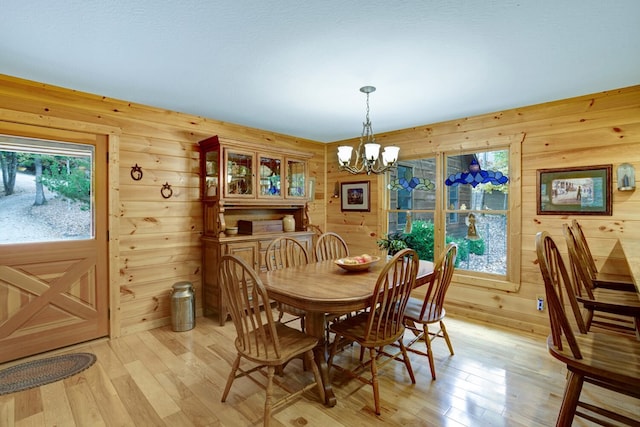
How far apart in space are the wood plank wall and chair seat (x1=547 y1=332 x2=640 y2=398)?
1697 mm

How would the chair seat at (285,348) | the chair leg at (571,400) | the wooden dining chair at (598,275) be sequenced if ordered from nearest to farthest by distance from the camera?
1. the chair leg at (571,400)
2. the chair seat at (285,348)
3. the wooden dining chair at (598,275)

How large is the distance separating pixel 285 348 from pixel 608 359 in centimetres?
165

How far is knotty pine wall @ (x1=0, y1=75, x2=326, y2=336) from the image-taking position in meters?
2.92

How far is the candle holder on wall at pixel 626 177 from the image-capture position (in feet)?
8.97

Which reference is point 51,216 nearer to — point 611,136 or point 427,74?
point 427,74

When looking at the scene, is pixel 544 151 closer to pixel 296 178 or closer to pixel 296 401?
pixel 296 178

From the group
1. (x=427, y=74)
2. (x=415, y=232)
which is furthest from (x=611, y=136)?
(x=415, y=232)

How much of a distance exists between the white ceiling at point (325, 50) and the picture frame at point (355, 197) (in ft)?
5.46

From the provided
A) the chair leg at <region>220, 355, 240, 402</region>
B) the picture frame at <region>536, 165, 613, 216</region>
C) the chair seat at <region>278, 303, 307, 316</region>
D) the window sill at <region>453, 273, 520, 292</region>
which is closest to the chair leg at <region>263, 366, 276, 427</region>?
the chair leg at <region>220, 355, 240, 402</region>

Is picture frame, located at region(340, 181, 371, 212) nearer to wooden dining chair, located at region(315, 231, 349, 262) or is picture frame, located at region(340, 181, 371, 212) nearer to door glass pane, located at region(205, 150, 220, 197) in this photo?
wooden dining chair, located at region(315, 231, 349, 262)

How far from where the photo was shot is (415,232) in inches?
170

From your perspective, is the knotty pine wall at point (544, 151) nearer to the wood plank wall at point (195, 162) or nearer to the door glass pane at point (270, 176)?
the wood plank wall at point (195, 162)

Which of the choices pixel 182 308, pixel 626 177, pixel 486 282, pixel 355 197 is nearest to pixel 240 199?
pixel 182 308

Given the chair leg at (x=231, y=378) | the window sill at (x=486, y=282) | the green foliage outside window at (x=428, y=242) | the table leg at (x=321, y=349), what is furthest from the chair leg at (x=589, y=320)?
the chair leg at (x=231, y=378)
